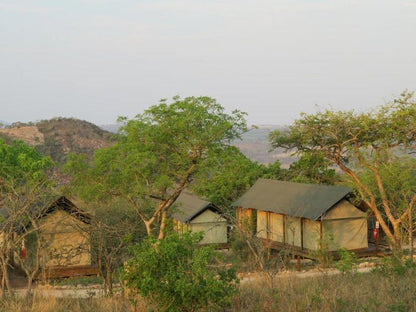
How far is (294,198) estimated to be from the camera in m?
30.8

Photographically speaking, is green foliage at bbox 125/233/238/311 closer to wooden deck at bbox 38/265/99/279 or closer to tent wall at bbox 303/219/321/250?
wooden deck at bbox 38/265/99/279

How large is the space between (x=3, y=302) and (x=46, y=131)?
90164 mm

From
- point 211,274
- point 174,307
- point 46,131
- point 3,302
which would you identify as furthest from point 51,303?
point 46,131

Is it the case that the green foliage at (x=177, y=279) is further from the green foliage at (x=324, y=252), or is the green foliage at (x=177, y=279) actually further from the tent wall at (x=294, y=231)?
the tent wall at (x=294, y=231)

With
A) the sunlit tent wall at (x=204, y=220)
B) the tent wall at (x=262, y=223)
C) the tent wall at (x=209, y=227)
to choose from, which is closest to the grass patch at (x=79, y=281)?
the sunlit tent wall at (x=204, y=220)

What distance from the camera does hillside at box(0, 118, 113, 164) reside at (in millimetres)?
89500

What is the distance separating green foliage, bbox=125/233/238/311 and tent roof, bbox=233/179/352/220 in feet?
62.5

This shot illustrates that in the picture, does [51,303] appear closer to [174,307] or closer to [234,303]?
[174,307]

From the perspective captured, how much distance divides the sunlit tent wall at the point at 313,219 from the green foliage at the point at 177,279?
17470 mm

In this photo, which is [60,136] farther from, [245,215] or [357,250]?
[357,250]

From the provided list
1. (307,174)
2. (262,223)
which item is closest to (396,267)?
(262,223)

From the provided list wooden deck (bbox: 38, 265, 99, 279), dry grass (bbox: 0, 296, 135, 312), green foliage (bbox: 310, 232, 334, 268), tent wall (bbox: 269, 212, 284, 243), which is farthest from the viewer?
tent wall (bbox: 269, 212, 284, 243)

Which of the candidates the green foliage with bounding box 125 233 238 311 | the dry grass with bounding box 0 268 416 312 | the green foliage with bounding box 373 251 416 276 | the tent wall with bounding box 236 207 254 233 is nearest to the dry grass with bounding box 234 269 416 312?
the dry grass with bounding box 0 268 416 312

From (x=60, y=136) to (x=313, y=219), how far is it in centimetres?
7432
